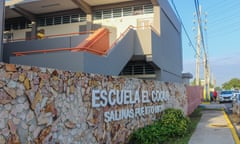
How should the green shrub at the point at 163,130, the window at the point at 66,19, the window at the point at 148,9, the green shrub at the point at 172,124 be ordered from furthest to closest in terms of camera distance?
the window at the point at 66,19 < the window at the point at 148,9 < the green shrub at the point at 172,124 < the green shrub at the point at 163,130

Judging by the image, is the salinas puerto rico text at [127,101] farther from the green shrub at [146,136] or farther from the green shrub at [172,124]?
the green shrub at [146,136]

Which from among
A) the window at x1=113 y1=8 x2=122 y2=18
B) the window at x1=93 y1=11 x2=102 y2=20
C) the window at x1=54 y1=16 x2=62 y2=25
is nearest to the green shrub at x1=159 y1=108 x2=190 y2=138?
the window at x1=113 y1=8 x2=122 y2=18

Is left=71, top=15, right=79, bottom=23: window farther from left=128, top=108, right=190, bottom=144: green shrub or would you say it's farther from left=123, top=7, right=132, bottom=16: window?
left=128, top=108, right=190, bottom=144: green shrub

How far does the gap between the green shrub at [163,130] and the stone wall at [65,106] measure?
31cm

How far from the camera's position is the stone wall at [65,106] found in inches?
188

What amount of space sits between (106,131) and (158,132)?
270 centimetres

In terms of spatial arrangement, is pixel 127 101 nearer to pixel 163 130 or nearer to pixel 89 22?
pixel 163 130

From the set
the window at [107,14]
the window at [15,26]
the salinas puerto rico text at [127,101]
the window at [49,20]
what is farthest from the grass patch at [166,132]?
the window at [15,26]

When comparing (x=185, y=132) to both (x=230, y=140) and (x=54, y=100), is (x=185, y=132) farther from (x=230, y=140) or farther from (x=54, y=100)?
(x=54, y=100)

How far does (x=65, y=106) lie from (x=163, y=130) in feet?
17.1

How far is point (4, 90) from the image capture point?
462 centimetres

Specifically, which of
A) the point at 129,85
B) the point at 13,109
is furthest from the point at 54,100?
the point at 129,85

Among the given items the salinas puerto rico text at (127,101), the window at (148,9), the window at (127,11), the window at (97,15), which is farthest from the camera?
the window at (97,15)

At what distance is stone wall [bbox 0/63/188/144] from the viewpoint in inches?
188
